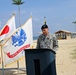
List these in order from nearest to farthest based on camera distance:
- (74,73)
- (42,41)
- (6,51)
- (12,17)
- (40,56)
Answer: (40,56), (42,41), (6,51), (74,73), (12,17)

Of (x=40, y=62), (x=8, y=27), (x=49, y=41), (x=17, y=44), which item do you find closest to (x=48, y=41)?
(x=49, y=41)

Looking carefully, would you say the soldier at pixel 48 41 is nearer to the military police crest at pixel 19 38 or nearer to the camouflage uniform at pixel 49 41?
the camouflage uniform at pixel 49 41

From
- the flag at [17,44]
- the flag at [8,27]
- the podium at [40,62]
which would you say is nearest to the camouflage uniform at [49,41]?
the podium at [40,62]

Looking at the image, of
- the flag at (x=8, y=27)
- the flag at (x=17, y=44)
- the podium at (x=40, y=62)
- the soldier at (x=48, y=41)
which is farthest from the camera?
the flag at (x=8, y=27)

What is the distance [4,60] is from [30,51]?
12.6 ft

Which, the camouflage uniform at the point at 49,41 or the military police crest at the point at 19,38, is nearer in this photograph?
the camouflage uniform at the point at 49,41

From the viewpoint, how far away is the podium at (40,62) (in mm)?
5086

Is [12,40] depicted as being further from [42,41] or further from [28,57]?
[28,57]

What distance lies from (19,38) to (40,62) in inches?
154

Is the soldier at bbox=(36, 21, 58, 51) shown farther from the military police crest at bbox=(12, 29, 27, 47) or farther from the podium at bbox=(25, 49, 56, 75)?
the military police crest at bbox=(12, 29, 27, 47)

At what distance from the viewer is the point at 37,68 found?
5.16 m

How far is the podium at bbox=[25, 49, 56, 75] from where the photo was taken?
16.7ft

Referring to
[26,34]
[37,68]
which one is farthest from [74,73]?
[37,68]

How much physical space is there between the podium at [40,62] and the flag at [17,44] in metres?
3.59
